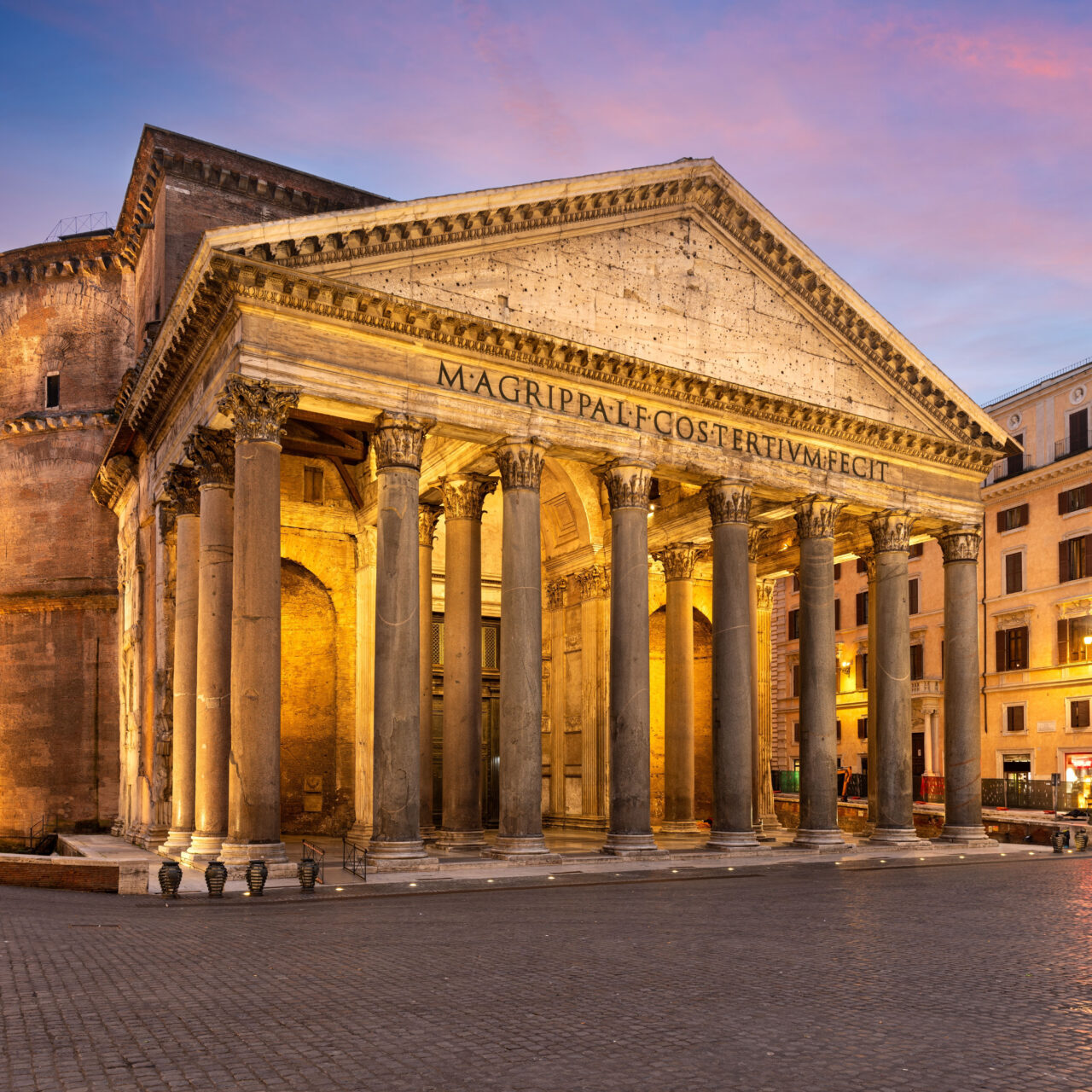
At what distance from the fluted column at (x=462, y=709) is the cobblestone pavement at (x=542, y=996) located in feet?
16.3

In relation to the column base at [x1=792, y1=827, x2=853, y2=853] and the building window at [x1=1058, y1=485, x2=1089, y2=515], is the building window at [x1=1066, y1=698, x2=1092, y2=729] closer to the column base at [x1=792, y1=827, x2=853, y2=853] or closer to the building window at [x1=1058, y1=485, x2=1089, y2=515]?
the building window at [x1=1058, y1=485, x2=1089, y2=515]

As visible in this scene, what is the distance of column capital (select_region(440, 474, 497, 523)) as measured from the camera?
2070cm

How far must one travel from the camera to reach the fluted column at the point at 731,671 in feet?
68.7

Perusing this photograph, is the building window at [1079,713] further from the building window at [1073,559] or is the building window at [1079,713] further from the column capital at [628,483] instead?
the column capital at [628,483]

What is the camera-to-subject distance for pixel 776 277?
906 inches

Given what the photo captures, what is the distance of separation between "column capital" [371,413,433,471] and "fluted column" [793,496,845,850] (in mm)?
9017

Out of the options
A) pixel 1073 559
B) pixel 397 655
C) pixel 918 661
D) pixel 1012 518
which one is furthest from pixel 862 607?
pixel 397 655

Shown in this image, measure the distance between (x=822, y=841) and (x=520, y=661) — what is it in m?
7.67

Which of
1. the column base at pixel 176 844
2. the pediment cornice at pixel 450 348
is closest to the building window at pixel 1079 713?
the pediment cornice at pixel 450 348

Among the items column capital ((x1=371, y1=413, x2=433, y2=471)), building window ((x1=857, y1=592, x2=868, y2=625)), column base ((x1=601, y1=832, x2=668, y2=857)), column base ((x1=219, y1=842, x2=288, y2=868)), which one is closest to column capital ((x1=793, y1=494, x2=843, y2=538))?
column base ((x1=601, y1=832, x2=668, y2=857))

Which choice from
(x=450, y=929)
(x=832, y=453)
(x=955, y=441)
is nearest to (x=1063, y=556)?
(x=955, y=441)

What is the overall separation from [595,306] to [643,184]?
247 centimetres

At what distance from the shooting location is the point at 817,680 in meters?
22.6

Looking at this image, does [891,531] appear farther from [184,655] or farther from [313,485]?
[184,655]
